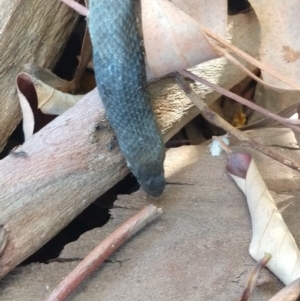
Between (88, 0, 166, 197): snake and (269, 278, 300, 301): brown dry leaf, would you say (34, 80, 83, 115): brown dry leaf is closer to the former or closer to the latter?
(88, 0, 166, 197): snake

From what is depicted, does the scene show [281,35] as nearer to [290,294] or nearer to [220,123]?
[220,123]

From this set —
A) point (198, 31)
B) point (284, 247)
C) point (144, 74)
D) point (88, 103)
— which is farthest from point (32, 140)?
point (284, 247)

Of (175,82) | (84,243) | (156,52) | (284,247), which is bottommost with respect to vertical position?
(284,247)

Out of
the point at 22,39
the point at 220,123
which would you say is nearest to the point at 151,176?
the point at 220,123

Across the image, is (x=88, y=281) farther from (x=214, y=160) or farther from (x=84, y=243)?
(x=214, y=160)

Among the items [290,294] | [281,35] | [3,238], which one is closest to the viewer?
[290,294]

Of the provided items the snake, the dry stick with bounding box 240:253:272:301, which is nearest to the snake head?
the snake
